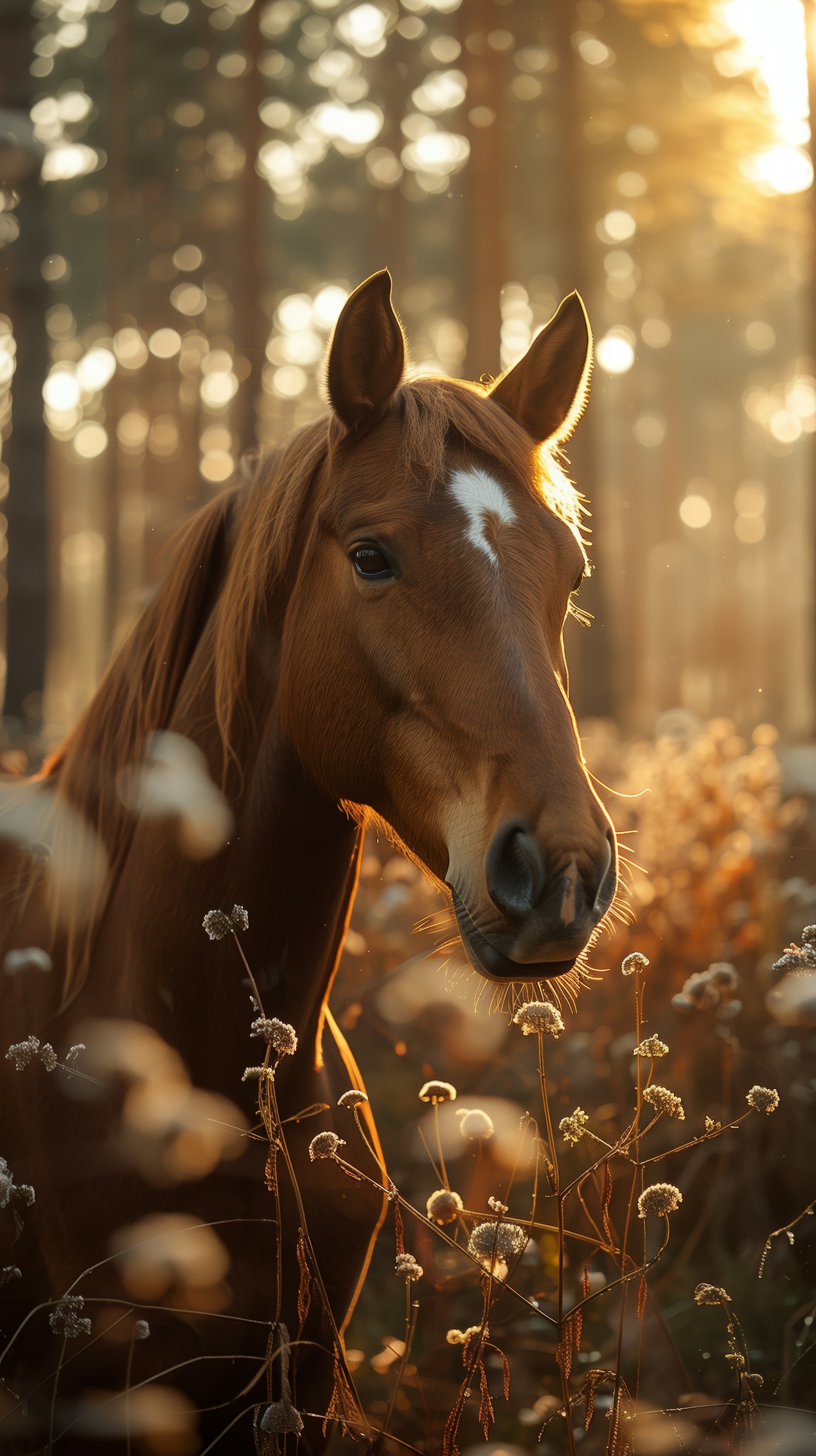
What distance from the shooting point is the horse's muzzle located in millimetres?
1354

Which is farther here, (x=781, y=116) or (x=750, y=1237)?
(x=781, y=116)

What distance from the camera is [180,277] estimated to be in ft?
51.7

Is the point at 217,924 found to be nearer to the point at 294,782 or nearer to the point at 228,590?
the point at 294,782

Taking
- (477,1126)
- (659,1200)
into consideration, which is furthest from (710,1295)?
(477,1126)

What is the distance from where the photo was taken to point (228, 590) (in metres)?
1.99

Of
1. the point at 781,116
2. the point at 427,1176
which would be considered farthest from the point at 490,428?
the point at 781,116

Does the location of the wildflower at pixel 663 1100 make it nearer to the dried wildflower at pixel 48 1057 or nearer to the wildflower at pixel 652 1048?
the wildflower at pixel 652 1048

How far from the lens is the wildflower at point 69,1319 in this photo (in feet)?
5.29

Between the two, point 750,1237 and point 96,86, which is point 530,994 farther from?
point 96,86

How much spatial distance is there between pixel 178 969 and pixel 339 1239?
2.29 feet

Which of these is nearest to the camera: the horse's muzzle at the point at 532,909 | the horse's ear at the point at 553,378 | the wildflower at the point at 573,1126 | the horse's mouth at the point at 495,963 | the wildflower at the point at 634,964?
the horse's muzzle at the point at 532,909

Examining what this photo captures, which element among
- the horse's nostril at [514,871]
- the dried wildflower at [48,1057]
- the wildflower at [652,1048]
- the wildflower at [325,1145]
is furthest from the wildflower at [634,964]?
the dried wildflower at [48,1057]

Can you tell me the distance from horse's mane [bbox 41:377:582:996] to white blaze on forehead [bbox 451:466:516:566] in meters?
0.05

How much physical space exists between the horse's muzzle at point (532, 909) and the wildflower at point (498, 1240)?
19.1 inches
